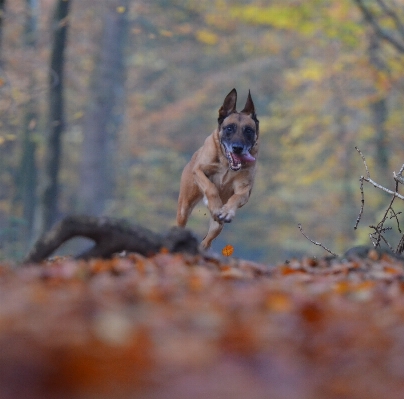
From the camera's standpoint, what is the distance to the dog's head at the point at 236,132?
8859mm

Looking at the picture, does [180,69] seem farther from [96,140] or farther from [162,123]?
[96,140]

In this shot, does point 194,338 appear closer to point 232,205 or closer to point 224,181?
point 232,205

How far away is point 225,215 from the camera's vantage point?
812 cm

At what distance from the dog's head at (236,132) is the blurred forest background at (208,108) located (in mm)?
9098

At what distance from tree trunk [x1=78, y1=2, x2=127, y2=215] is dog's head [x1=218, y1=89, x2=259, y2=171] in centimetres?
1461

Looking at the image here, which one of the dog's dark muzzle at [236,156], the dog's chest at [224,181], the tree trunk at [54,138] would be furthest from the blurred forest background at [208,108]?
the dog's dark muzzle at [236,156]

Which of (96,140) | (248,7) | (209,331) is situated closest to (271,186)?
(96,140)

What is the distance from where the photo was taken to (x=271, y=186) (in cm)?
3338

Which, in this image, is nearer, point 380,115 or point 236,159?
point 236,159

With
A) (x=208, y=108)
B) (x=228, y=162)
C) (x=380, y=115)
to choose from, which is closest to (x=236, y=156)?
(x=228, y=162)

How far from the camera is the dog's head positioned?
29.1 ft

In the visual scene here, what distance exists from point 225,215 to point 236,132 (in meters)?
1.35

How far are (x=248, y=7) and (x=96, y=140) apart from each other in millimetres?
7989

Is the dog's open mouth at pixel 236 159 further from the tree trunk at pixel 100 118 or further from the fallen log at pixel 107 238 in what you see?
the tree trunk at pixel 100 118
